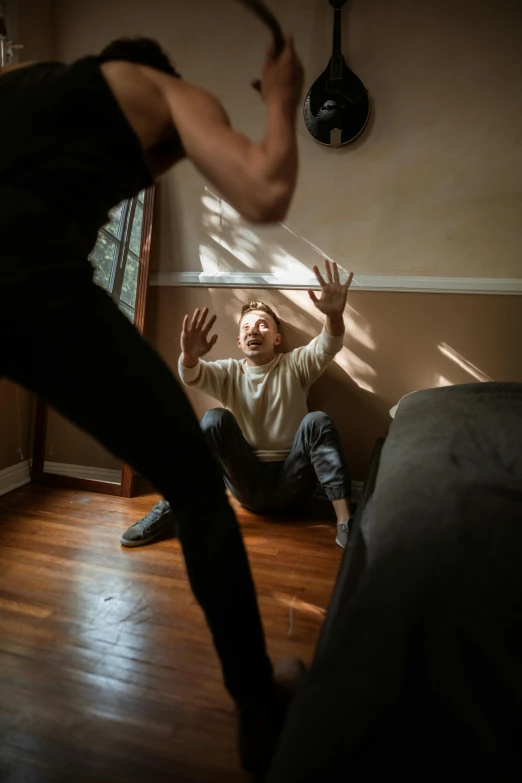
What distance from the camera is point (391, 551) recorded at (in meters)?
0.93

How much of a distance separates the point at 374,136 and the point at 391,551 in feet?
6.30

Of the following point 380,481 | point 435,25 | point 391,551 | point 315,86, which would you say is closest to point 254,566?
point 380,481

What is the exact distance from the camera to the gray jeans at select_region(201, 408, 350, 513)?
6.72 ft

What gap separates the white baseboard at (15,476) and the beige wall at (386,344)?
0.92 meters

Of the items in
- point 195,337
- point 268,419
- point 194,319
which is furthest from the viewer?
point 268,419

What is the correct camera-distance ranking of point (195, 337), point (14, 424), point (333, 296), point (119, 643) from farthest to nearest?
1. point (14, 424)
2. point (333, 296)
3. point (195, 337)
4. point (119, 643)

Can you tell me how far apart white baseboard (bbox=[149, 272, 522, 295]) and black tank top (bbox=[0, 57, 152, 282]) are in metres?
1.68

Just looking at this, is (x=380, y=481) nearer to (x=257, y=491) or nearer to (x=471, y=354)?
(x=257, y=491)

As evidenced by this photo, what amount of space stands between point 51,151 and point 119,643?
1095 mm

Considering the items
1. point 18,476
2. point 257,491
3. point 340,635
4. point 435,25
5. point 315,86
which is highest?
point 435,25

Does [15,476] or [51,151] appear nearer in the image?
[51,151]

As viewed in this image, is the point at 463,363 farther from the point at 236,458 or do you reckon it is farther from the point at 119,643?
the point at 119,643

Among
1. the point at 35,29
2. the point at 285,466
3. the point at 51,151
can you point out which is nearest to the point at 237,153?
the point at 51,151

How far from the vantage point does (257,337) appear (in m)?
2.25
